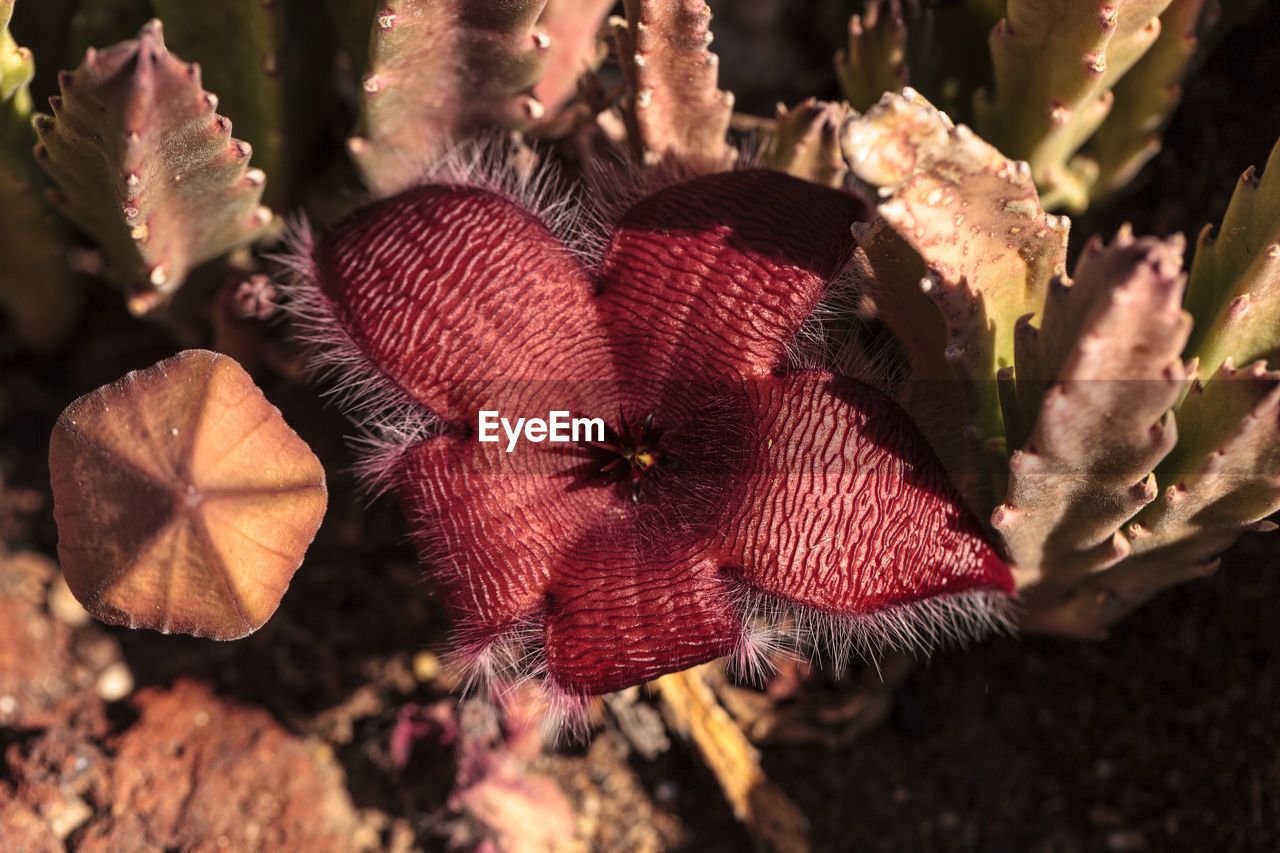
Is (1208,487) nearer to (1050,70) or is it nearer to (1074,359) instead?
(1074,359)

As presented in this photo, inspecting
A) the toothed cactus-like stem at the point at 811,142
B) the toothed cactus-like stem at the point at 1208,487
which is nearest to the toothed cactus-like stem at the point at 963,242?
the toothed cactus-like stem at the point at 1208,487

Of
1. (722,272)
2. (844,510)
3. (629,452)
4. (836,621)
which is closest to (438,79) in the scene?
(722,272)

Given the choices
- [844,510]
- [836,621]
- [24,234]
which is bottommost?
[24,234]

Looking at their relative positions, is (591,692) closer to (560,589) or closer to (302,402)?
(560,589)

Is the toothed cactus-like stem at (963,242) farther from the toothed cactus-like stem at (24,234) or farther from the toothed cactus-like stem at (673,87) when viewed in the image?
the toothed cactus-like stem at (24,234)

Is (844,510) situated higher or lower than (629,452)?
higher

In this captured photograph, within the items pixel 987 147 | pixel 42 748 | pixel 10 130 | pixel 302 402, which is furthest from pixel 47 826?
pixel 987 147

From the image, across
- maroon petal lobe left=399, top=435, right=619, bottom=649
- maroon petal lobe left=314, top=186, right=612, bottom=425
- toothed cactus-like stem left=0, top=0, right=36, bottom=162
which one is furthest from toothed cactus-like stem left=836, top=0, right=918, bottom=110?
toothed cactus-like stem left=0, top=0, right=36, bottom=162
